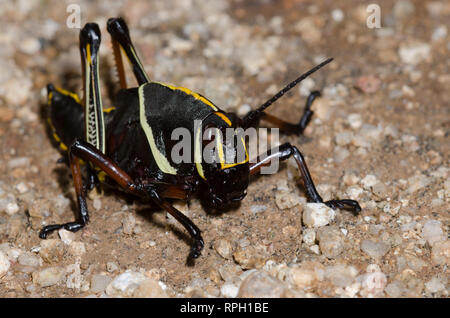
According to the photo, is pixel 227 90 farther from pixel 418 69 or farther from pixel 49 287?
pixel 49 287

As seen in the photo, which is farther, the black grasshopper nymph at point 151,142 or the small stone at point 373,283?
the black grasshopper nymph at point 151,142

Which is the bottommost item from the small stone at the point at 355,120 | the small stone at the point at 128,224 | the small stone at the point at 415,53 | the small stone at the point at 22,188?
the small stone at the point at 128,224

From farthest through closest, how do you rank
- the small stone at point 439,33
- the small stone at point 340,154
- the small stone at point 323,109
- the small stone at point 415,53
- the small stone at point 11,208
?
the small stone at point 439,33, the small stone at point 415,53, the small stone at point 323,109, the small stone at point 340,154, the small stone at point 11,208

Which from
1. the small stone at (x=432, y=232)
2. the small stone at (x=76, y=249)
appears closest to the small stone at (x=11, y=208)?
the small stone at (x=76, y=249)

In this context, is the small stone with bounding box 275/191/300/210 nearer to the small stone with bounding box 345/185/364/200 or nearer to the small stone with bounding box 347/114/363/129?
Answer: the small stone with bounding box 345/185/364/200

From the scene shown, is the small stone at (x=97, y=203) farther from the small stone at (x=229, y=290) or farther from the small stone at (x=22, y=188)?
the small stone at (x=229, y=290)

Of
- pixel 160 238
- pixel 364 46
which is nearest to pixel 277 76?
pixel 364 46
